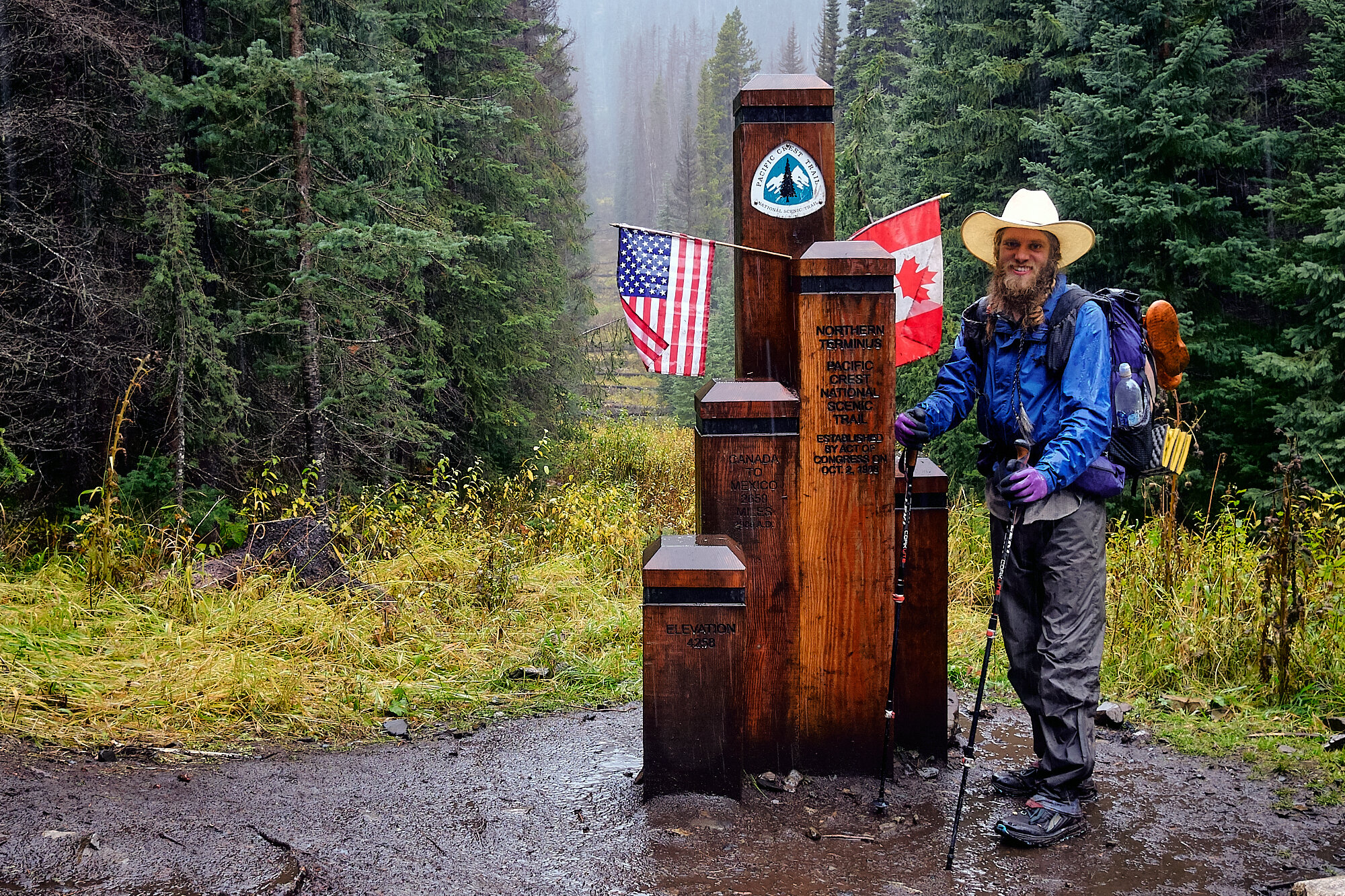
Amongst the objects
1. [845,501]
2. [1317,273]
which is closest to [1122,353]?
[845,501]

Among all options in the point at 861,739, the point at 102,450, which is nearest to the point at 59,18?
the point at 102,450

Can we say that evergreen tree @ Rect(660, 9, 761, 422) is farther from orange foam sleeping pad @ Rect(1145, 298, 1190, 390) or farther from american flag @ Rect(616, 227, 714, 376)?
orange foam sleeping pad @ Rect(1145, 298, 1190, 390)

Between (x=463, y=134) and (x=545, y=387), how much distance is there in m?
4.00

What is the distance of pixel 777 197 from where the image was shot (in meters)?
3.88

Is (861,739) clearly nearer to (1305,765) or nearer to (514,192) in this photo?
(1305,765)

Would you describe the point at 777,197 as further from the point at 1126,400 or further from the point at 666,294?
the point at 1126,400

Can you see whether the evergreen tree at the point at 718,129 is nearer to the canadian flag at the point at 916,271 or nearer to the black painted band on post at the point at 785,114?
the canadian flag at the point at 916,271

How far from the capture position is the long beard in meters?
3.60

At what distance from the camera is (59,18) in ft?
24.1

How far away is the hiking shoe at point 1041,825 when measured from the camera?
3395mm

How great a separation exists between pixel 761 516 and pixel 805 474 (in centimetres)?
25

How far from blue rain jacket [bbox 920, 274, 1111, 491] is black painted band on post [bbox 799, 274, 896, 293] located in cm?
47

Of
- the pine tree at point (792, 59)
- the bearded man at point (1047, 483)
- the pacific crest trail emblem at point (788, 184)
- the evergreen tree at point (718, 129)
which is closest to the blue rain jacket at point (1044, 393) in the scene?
the bearded man at point (1047, 483)

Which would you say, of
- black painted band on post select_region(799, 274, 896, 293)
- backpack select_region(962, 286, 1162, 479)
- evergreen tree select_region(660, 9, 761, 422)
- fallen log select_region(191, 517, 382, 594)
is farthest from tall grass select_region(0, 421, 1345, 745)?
evergreen tree select_region(660, 9, 761, 422)
